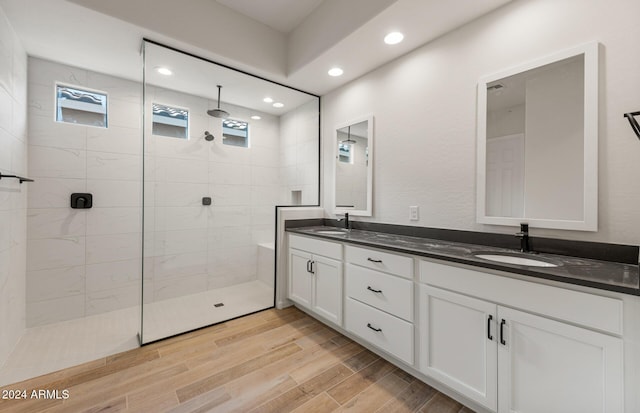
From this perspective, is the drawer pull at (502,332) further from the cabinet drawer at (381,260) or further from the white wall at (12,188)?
the white wall at (12,188)

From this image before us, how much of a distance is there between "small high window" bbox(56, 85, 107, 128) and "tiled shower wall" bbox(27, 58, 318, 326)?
2.4 inches

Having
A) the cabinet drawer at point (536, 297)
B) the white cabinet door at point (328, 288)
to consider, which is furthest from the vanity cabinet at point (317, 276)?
the cabinet drawer at point (536, 297)

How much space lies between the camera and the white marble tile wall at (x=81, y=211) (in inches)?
93.3

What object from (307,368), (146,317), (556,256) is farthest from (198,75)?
(556,256)

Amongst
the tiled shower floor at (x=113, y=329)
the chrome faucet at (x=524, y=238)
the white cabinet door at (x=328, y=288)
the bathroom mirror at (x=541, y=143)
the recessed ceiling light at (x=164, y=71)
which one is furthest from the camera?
the recessed ceiling light at (x=164, y=71)

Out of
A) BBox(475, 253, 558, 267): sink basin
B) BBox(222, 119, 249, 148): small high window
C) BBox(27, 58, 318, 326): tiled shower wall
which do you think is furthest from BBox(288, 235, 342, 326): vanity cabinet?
BBox(222, 119, 249, 148): small high window

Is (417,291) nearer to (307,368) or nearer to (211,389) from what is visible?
(307,368)

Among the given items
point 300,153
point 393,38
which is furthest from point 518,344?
point 300,153

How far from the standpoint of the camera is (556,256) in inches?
59.5

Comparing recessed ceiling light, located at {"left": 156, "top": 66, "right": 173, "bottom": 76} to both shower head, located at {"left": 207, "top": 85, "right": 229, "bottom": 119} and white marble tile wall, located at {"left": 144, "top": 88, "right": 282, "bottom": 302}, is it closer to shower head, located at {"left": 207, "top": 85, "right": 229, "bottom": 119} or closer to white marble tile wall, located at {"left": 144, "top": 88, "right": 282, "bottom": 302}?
white marble tile wall, located at {"left": 144, "top": 88, "right": 282, "bottom": 302}

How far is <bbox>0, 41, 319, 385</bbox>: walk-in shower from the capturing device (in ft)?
7.72

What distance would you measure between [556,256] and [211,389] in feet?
7.36

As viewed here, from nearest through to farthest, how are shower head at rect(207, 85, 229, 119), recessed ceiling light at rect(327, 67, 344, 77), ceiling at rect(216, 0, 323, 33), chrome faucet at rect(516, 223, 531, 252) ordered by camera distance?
1. chrome faucet at rect(516, 223, 531, 252)
2. ceiling at rect(216, 0, 323, 33)
3. recessed ceiling light at rect(327, 67, 344, 77)
4. shower head at rect(207, 85, 229, 119)

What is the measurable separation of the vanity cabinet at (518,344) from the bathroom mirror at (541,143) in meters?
0.62
